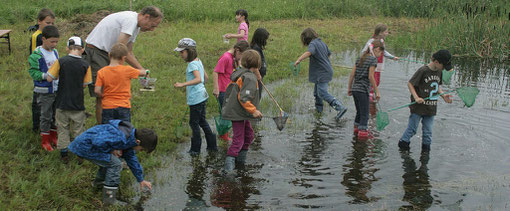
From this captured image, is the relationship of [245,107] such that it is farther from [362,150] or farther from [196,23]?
[196,23]

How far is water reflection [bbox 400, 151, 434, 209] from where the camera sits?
5.67 metres

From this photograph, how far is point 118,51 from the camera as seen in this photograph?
5.63 m

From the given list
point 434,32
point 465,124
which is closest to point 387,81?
point 465,124

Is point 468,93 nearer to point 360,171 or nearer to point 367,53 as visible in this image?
point 367,53

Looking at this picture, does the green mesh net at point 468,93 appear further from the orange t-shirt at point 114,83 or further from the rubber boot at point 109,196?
the rubber boot at point 109,196

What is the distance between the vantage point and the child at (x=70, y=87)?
19.1ft

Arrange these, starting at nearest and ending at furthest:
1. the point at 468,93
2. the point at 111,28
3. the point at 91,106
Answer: the point at 111,28 < the point at 468,93 < the point at 91,106

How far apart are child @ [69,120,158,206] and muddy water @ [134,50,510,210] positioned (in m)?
0.43

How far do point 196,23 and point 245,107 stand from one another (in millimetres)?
11811

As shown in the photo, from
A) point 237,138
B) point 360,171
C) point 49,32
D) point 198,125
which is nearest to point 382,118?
point 360,171

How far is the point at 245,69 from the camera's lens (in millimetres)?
6141

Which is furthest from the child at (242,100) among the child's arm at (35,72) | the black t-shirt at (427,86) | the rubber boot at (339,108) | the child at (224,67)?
the rubber boot at (339,108)

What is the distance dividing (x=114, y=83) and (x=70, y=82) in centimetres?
58

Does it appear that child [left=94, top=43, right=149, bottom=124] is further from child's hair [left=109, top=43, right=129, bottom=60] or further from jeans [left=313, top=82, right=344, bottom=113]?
jeans [left=313, top=82, right=344, bottom=113]
